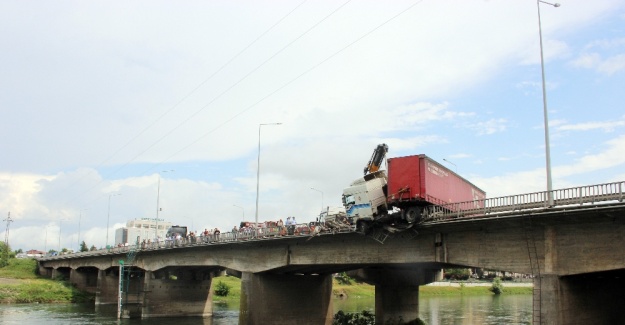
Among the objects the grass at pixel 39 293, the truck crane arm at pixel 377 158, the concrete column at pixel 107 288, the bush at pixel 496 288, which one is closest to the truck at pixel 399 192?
the truck crane arm at pixel 377 158

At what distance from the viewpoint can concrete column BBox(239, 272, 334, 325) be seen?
42.3 meters

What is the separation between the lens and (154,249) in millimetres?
62469

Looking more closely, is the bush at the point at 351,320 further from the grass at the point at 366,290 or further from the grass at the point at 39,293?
the grass at the point at 39,293

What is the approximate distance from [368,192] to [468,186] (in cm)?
860

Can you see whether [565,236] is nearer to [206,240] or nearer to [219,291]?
[206,240]

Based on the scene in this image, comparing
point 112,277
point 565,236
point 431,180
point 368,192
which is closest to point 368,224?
point 368,192

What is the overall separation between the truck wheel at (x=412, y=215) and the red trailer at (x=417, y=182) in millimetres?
526

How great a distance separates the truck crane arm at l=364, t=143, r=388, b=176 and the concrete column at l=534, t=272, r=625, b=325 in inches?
526

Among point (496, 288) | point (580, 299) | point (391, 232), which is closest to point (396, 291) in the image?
point (391, 232)

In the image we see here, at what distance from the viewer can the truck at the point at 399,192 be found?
3009cm

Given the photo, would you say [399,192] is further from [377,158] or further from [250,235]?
[250,235]

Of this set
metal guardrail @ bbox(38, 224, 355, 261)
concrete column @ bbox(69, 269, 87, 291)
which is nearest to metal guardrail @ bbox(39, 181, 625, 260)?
metal guardrail @ bbox(38, 224, 355, 261)

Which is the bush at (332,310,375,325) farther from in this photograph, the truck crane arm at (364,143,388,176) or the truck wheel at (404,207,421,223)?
the truck wheel at (404,207,421,223)

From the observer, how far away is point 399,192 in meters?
30.6
